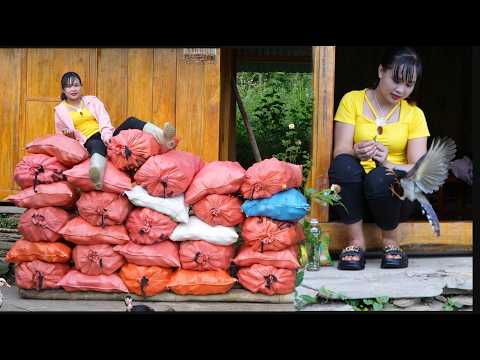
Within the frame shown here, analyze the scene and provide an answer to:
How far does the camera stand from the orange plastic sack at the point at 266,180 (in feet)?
14.0

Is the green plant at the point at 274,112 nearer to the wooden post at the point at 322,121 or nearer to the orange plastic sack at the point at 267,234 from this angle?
the wooden post at the point at 322,121

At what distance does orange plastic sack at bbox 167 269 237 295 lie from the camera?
4262mm

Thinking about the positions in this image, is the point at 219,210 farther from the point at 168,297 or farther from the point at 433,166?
the point at 433,166

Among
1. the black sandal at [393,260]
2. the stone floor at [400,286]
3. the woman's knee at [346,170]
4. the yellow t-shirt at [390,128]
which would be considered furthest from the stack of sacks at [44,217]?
the black sandal at [393,260]

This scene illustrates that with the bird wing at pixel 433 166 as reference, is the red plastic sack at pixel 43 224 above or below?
below

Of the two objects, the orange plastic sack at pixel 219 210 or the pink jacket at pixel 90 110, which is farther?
the pink jacket at pixel 90 110

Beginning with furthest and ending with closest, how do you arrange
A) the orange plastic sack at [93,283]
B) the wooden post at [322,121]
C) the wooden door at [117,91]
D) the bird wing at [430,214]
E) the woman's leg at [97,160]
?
the wooden door at [117,91]
the wooden post at [322,121]
the bird wing at [430,214]
the orange plastic sack at [93,283]
the woman's leg at [97,160]

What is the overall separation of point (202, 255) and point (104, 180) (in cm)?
77

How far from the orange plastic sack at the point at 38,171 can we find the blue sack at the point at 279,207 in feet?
4.03

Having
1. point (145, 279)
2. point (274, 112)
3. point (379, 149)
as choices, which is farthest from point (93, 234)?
point (274, 112)

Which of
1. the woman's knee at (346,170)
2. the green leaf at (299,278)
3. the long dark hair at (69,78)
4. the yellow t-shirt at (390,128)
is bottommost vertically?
the green leaf at (299,278)

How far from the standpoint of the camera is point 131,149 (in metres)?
4.30

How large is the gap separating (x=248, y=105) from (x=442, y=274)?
19.7 ft

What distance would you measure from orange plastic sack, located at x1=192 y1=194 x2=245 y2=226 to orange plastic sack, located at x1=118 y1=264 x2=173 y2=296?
0.43 meters
